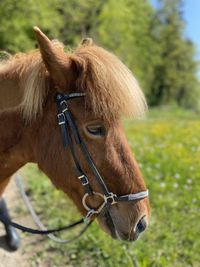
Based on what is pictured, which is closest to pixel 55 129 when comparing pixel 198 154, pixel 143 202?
pixel 143 202

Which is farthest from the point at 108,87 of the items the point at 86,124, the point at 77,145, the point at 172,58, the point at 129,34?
the point at 172,58

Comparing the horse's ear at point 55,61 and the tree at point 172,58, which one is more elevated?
the horse's ear at point 55,61

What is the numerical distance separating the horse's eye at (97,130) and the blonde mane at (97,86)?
7 cm

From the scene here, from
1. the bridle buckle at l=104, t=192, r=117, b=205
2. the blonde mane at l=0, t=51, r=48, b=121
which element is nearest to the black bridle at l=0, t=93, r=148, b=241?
the bridle buckle at l=104, t=192, r=117, b=205

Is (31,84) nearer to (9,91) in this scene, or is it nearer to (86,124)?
(9,91)

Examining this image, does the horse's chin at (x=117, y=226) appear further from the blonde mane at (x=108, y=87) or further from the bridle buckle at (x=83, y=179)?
the blonde mane at (x=108, y=87)

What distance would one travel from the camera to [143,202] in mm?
2211

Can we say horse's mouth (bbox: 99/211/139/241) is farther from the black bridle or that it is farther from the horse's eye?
the horse's eye

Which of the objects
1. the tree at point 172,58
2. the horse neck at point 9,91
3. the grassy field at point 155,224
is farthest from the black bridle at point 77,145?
the tree at point 172,58

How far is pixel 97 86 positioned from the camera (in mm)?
2113

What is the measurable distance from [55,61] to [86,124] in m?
0.38

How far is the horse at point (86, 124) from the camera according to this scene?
83.6 inches

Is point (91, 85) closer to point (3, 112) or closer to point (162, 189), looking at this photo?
point (3, 112)

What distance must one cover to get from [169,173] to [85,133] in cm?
425
